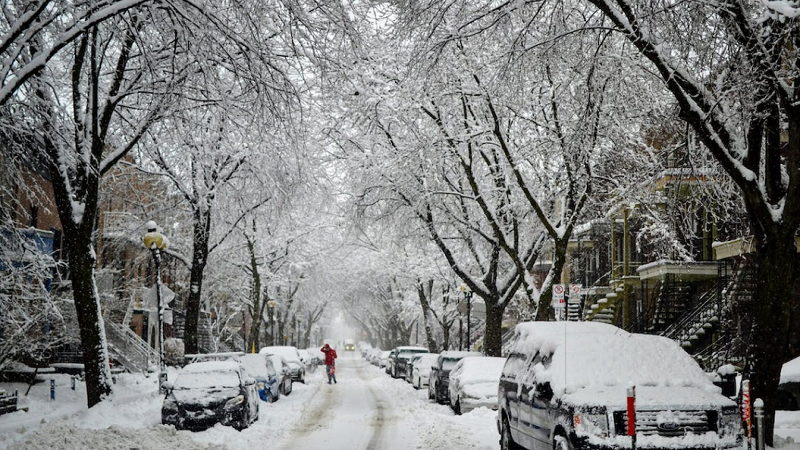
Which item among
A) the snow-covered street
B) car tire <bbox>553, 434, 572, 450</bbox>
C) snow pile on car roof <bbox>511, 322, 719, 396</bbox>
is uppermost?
snow pile on car roof <bbox>511, 322, 719, 396</bbox>

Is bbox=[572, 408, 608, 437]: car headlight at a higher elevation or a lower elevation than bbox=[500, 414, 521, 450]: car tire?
higher

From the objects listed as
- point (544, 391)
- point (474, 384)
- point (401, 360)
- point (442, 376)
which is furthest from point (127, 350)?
point (544, 391)

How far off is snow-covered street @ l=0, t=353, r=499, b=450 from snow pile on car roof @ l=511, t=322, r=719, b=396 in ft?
11.9

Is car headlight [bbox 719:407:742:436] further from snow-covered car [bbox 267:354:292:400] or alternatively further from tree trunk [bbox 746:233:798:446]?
snow-covered car [bbox 267:354:292:400]

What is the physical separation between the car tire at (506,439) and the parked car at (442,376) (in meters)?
10.5

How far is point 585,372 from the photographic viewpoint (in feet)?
32.3

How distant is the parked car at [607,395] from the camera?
8.93m

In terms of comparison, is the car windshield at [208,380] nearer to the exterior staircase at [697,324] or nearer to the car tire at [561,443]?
the car tire at [561,443]

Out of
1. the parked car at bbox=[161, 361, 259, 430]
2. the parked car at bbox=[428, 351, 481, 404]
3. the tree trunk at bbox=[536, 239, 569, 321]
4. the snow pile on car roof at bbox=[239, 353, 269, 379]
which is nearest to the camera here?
the parked car at bbox=[161, 361, 259, 430]

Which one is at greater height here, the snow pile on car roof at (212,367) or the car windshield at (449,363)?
the snow pile on car roof at (212,367)

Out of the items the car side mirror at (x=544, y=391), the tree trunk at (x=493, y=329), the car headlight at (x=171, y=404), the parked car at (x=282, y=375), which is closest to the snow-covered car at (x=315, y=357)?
the parked car at (x=282, y=375)

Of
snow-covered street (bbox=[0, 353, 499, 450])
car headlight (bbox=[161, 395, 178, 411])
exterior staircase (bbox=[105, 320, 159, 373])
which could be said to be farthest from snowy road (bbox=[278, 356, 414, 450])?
exterior staircase (bbox=[105, 320, 159, 373])

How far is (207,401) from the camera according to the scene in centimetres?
1595

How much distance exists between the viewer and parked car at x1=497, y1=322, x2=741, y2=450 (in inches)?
352
